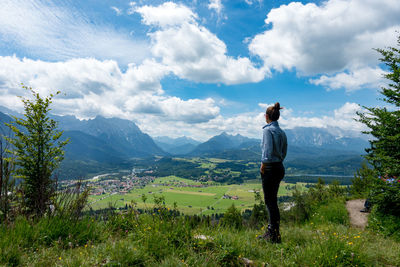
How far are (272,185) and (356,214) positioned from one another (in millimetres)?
8413

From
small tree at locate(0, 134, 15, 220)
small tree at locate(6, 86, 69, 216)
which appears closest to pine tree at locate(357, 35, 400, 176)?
small tree at locate(0, 134, 15, 220)

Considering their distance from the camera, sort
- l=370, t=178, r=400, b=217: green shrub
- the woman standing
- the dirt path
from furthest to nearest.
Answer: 1. the dirt path
2. l=370, t=178, r=400, b=217: green shrub
3. the woman standing

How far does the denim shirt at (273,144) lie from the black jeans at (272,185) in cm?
16

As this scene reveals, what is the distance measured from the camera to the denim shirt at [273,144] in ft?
15.0

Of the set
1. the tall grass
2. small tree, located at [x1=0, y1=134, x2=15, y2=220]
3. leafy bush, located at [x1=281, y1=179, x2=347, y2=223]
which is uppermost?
small tree, located at [x1=0, y1=134, x2=15, y2=220]

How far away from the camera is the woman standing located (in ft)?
15.0

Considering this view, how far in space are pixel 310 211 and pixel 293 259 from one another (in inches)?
382

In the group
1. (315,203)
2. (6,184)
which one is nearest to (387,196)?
(315,203)

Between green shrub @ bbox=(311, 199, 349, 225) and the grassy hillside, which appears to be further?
green shrub @ bbox=(311, 199, 349, 225)

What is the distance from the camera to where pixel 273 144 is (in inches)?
182

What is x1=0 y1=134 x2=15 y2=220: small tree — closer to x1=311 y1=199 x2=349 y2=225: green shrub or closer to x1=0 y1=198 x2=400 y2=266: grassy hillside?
x1=0 y1=198 x2=400 y2=266: grassy hillside

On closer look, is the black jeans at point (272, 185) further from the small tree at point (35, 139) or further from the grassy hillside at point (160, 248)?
the small tree at point (35, 139)

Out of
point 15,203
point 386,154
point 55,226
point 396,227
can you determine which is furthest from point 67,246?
point 386,154

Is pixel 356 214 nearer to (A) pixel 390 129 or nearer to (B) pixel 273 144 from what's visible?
(A) pixel 390 129
